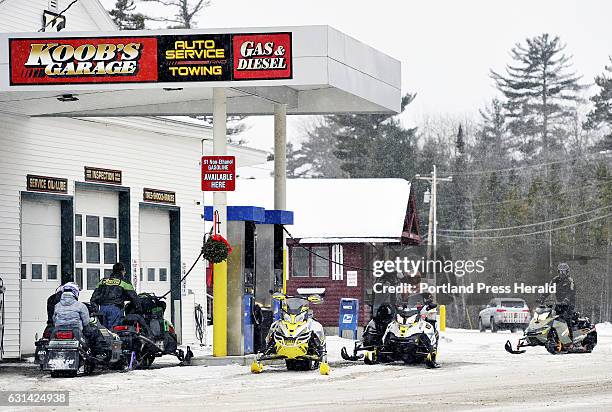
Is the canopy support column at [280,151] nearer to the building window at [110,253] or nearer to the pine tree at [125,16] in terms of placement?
the building window at [110,253]

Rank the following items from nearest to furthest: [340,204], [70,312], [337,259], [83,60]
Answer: [70,312], [83,60], [337,259], [340,204]

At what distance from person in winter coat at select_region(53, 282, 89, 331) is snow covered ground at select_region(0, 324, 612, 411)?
85 centimetres

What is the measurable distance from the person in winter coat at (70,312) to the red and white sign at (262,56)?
169 inches

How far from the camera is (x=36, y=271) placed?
25.9m

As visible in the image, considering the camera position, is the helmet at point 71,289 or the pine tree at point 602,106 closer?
the helmet at point 71,289

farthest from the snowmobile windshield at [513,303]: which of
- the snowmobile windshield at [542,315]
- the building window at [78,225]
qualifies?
the building window at [78,225]

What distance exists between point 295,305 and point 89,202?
6.31 meters

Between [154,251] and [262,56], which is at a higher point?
[262,56]

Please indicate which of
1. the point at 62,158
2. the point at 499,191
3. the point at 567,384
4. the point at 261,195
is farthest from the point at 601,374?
the point at 499,191

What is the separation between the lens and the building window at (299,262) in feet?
159

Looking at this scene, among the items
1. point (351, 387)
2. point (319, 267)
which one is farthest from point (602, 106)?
point (351, 387)

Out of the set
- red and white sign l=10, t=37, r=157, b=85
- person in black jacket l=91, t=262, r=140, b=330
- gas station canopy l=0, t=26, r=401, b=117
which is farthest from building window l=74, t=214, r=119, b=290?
red and white sign l=10, t=37, r=157, b=85

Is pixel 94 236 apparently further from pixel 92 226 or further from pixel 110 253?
pixel 110 253

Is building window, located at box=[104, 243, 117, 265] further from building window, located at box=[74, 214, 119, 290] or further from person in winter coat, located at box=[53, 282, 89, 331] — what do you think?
person in winter coat, located at box=[53, 282, 89, 331]
